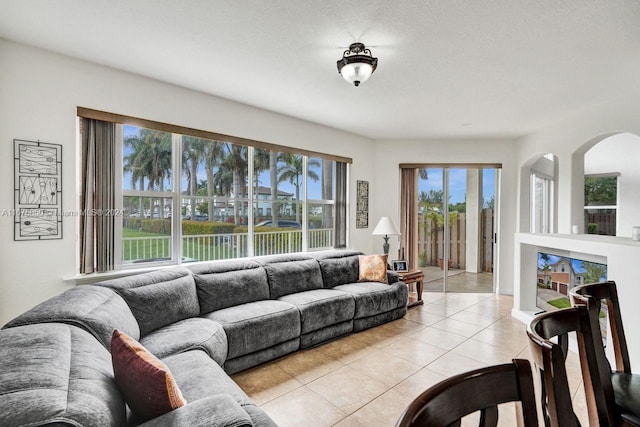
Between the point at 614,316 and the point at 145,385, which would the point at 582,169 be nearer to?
the point at 614,316

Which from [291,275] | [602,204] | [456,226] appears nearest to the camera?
[291,275]

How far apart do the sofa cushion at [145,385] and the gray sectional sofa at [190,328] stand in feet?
0.13

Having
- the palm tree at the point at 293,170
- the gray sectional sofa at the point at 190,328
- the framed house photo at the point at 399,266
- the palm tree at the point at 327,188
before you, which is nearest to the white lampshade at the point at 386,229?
the framed house photo at the point at 399,266

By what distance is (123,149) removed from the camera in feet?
10.4

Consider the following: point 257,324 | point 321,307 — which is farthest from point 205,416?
point 321,307

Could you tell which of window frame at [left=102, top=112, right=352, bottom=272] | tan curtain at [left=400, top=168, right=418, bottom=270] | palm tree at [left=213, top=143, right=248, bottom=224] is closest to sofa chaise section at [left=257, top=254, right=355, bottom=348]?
window frame at [left=102, top=112, right=352, bottom=272]

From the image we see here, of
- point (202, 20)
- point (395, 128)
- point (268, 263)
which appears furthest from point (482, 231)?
point (202, 20)

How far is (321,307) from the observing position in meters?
3.37

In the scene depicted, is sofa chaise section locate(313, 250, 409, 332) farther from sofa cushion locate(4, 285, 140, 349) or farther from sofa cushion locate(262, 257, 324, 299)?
sofa cushion locate(4, 285, 140, 349)

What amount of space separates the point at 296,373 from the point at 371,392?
0.68 metres

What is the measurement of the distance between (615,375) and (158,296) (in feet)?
10.1

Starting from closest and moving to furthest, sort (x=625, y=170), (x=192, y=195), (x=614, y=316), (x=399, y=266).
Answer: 1. (x=614, y=316)
2. (x=192, y=195)
3. (x=399, y=266)
4. (x=625, y=170)

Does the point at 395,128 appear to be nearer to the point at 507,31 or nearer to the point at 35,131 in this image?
the point at 507,31

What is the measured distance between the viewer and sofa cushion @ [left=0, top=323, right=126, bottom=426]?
886 millimetres
